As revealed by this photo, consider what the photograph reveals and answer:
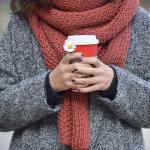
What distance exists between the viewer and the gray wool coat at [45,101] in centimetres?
108

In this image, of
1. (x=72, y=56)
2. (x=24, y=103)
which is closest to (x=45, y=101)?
(x=24, y=103)

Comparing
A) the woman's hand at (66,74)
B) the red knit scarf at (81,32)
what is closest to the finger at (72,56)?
the woman's hand at (66,74)

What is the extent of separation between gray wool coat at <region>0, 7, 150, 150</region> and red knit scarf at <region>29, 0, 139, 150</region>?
27 millimetres

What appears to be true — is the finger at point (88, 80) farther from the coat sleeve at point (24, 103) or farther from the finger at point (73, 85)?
the coat sleeve at point (24, 103)

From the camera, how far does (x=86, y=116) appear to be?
1.08m

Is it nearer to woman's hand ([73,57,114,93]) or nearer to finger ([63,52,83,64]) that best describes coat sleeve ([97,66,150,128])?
woman's hand ([73,57,114,93])

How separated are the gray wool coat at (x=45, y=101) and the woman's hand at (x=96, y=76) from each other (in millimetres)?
43

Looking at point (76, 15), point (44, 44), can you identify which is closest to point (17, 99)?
point (44, 44)

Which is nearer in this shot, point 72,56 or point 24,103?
point 72,56

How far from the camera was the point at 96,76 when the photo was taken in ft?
3.30

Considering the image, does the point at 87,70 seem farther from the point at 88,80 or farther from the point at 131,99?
the point at 131,99

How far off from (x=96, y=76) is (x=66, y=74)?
7cm

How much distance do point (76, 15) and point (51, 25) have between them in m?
0.08

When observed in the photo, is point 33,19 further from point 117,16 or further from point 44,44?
point 117,16
